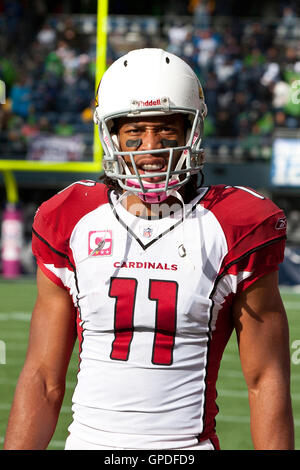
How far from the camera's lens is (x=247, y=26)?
16.1 metres

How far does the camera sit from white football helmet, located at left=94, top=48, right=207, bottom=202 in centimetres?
203

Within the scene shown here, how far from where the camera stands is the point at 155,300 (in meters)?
1.94

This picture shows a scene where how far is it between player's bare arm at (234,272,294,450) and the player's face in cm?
37

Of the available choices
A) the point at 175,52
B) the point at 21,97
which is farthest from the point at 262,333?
the point at 175,52

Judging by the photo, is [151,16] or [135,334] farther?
[151,16]

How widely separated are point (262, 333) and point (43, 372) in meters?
0.54

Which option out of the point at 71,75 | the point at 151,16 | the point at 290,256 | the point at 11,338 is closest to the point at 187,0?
the point at 151,16

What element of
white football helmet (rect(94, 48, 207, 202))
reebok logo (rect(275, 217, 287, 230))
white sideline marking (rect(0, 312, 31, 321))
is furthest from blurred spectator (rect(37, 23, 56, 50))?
reebok logo (rect(275, 217, 287, 230))

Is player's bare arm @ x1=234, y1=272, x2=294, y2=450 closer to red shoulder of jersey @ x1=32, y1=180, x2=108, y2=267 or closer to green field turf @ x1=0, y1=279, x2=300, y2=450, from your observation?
red shoulder of jersey @ x1=32, y1=180, x2=108, y2=267

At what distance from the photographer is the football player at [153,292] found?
6.29 feet

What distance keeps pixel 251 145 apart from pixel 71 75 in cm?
377

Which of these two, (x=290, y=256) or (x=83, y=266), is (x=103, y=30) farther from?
(x=83, y=266)

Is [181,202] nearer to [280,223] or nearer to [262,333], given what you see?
[280,223]

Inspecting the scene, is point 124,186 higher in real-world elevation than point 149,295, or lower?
higher
